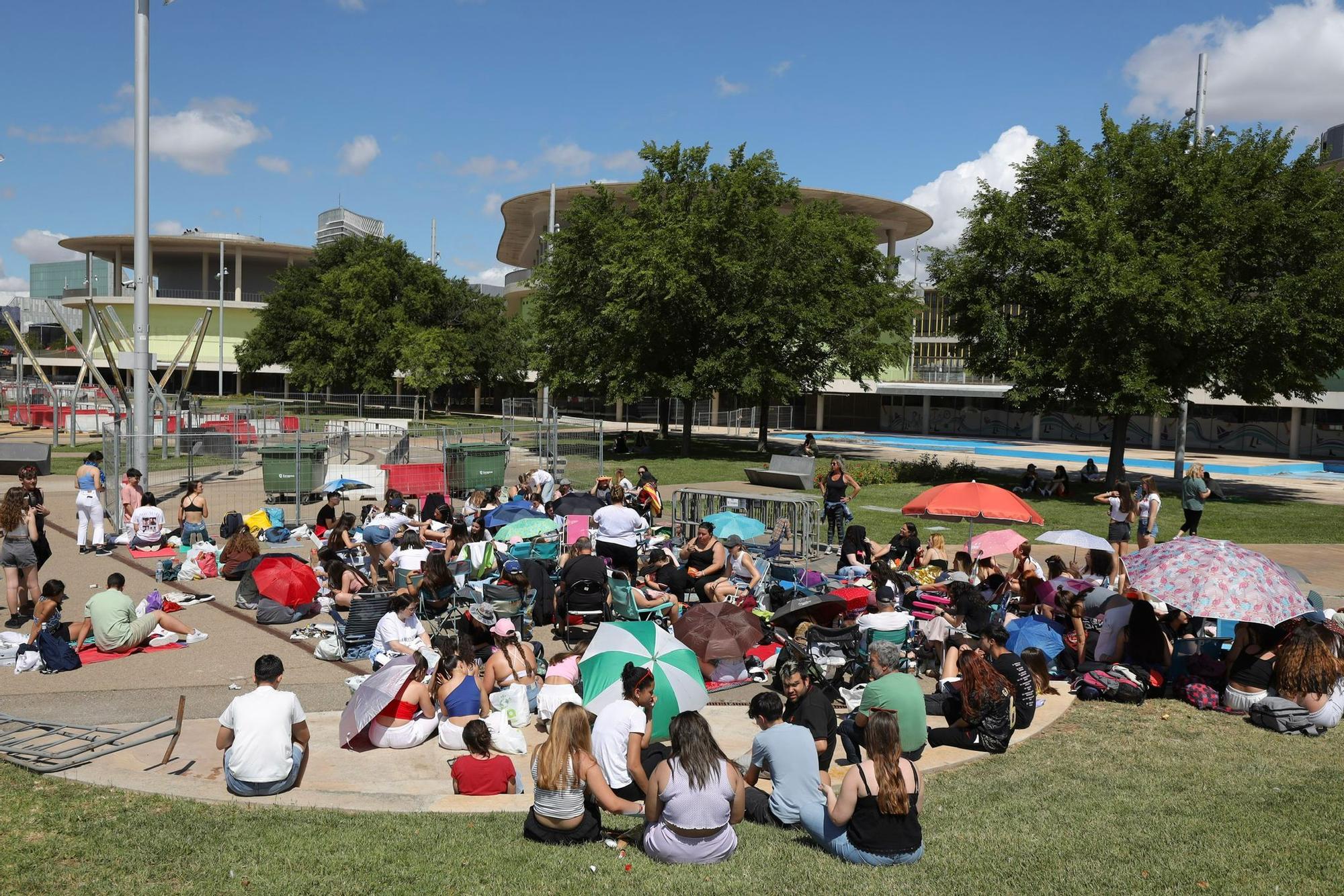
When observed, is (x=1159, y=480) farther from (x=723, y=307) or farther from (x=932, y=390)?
(x=932, y=390)

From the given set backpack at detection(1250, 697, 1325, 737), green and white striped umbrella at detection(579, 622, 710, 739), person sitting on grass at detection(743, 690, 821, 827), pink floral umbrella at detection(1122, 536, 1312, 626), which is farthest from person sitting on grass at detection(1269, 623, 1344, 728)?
green and white striped umbrella at detection(579, 622, 710, 739)

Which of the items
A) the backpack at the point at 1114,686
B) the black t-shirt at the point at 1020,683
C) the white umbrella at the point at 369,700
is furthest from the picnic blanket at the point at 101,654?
the backpack at the point at 1114,686

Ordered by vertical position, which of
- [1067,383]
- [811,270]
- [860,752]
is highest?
[811,270]

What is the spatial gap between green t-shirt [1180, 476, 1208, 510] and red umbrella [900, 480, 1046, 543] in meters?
7.06

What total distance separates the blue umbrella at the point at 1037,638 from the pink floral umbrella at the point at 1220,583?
1.23 metres

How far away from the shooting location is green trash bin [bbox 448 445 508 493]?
2316cm

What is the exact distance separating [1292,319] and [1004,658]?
20808 millimetres

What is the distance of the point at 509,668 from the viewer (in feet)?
30.6

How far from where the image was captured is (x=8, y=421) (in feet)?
159

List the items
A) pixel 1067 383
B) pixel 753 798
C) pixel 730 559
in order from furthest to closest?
pixel 1067 383 < pixel 730 559 < pixel 753 798

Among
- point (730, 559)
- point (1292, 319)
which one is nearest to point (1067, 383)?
point (1292, 319)

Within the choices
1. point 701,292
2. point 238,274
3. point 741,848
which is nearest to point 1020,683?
point 741,848

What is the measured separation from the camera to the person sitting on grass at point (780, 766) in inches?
257

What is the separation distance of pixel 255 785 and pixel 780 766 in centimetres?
348
